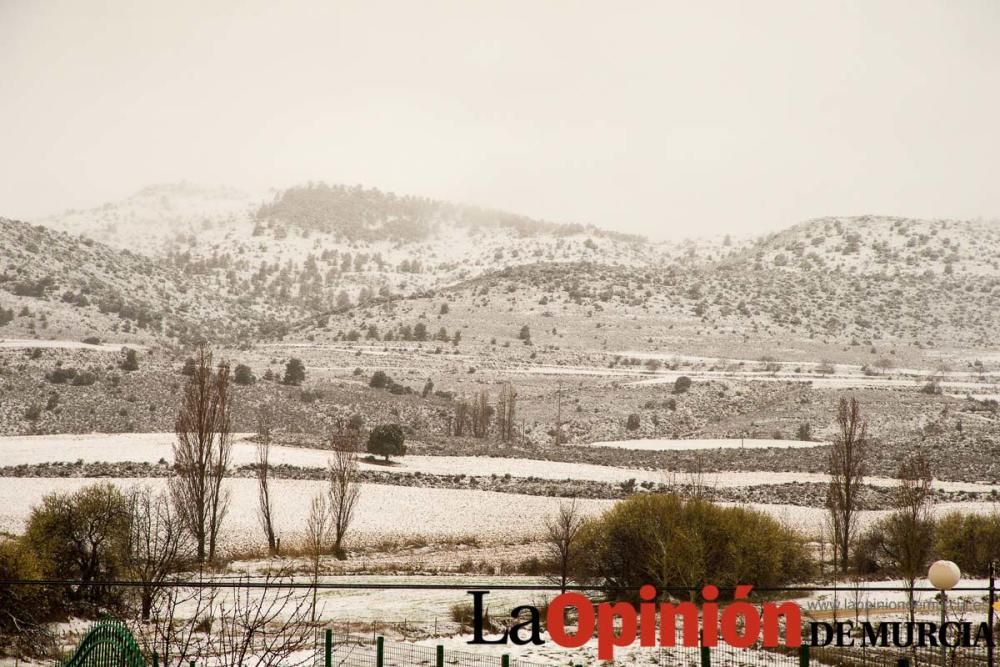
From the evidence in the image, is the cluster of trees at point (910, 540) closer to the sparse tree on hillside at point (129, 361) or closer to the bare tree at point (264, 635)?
the bare tree at point (264, 635)

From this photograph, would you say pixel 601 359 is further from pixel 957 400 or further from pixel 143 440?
pixel 143 440

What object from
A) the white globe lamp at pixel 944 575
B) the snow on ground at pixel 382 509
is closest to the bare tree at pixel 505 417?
the snow on ground at pixel 382 509

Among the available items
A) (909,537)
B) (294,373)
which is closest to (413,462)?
(294,373)

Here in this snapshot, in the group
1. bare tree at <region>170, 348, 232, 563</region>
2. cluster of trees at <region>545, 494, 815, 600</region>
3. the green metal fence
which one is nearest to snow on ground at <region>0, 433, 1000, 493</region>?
bare tree at <region>170, 348, 232, 563</region>

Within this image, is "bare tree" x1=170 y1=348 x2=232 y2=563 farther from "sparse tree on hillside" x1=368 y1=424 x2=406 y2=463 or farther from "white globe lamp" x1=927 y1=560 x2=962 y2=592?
"white globe lamp" x1=927 y1=560 x2=962 y2=592

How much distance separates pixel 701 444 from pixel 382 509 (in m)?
39.6

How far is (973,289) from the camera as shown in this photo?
149m

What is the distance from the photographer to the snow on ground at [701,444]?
83375 millimetres

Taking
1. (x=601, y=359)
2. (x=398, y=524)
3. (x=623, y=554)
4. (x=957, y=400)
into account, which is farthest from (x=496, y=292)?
(x=623, y=554)

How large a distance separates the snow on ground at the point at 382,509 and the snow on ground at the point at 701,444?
26.7 m

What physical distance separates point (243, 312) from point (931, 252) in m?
120

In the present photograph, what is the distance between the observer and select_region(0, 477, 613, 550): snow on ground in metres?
49.6

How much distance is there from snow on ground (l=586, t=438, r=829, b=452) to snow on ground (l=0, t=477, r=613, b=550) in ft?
87.6

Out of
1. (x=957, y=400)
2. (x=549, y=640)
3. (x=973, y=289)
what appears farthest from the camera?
(x=973, y=289)
